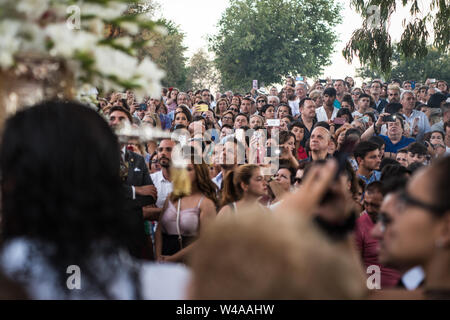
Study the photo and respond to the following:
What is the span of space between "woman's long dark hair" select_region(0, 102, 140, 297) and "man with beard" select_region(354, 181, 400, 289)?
284 cm

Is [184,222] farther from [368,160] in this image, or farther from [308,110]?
[308,110]

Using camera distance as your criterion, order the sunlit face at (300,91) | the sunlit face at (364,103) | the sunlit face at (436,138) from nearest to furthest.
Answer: the sunlit face at (436,138)
the sunlit face at (364,103)
the sunlit face at (300,91)

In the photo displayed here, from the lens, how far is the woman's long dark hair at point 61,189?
1471mm

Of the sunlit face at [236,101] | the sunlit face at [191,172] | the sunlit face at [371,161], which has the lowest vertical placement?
the sunlit face at [191,172]

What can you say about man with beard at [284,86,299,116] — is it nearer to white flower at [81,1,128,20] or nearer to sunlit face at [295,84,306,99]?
sunlit face at [295,84,306,99]

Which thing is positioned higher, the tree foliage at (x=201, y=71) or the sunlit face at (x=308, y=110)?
the tree foliage at (x=201, y=71)

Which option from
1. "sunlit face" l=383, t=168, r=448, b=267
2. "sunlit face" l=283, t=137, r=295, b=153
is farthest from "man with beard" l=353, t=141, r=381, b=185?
"sunlit face" l=383, t=168, r=448, b=267

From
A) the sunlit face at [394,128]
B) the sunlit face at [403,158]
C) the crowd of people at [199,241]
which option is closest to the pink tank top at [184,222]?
the crowd of people at [199,241]

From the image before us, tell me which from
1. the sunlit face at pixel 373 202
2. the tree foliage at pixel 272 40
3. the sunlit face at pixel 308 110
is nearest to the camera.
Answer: the sunlit face at pixel 373 202

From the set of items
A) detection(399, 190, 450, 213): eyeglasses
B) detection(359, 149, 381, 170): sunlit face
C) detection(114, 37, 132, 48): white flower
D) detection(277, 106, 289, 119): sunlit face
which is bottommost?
detection(399, 190, 450, 213): eyeglasses

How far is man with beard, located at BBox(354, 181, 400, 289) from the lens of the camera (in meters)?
3.96

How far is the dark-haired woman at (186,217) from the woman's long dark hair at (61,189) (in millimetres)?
2958

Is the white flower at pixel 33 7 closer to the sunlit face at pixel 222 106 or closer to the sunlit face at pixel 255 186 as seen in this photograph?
the sunlit face at pixel 255 186
